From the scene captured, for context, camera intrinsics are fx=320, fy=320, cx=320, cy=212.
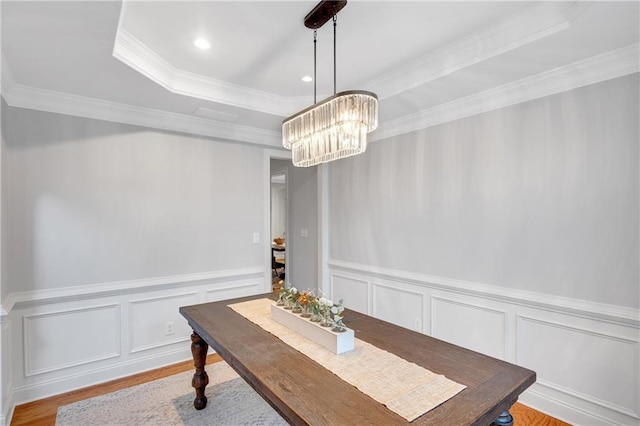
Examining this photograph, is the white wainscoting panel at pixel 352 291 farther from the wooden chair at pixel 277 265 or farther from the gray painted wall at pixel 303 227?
the wooden chair at pixel 277 265

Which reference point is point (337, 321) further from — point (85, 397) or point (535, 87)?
point (85, 397)

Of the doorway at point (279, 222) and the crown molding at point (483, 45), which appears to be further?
the doorway at point (279, 222)

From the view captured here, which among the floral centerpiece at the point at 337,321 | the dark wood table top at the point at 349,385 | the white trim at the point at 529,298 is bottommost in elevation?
the dark wood table top at the point at 349,385

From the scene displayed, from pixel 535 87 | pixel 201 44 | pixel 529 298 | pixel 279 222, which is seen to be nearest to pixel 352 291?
pixel 529 298

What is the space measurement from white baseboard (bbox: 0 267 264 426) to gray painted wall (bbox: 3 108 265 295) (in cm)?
12

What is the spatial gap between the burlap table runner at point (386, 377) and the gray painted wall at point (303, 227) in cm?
262

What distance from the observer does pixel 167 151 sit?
10.1ft

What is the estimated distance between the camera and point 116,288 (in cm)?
278

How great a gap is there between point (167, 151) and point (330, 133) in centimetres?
202

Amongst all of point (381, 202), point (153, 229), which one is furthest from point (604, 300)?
point (153, 229)

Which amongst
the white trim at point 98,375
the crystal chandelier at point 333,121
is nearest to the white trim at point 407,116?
the crystal chandelier at point 333,121

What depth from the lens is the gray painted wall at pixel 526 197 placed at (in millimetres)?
1941

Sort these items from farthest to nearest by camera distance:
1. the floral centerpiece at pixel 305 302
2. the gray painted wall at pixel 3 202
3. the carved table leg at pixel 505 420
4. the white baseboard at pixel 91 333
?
the white baseboard at pixel 91 333 < the gray painted wall at pixel 3 202 < the floral centerpiece at pixel 305 302 < the carved table leg at pixel 505 420

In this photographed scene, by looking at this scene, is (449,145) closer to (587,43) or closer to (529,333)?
(587,43)
